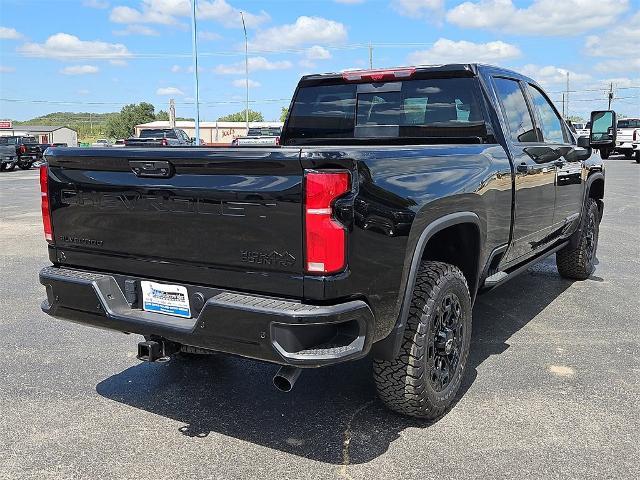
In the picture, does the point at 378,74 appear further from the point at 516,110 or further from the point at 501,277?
the point at 501,277

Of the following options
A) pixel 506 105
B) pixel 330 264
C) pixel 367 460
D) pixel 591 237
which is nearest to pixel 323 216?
pixel 330 264

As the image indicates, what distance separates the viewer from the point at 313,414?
3588 millimetres

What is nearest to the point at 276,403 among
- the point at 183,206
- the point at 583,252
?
the point at 183,206

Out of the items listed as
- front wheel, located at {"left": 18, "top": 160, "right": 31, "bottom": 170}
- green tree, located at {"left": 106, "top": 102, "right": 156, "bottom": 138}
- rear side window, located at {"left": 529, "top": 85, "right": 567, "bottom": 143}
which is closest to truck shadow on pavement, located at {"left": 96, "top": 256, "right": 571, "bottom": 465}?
rear side window, located at {"left": 529, "top": 85, "right": 567, "bottom": 143}

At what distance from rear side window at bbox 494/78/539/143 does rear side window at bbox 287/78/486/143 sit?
1.00 feet

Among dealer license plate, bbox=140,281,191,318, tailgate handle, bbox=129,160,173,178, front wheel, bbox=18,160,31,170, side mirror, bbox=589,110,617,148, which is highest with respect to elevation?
side mirror, bbox=589,110,617,148

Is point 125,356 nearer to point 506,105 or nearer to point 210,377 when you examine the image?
point 210,377

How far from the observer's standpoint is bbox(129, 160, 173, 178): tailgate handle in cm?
296

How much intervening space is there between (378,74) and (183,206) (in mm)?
2393

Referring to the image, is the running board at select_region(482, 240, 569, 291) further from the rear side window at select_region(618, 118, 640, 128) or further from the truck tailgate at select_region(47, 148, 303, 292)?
the rear side window at select_region(618, 118, 640, 128)

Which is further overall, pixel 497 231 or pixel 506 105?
pixel 506 105

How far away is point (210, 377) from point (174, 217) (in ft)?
5.03

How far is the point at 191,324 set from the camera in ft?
9.68

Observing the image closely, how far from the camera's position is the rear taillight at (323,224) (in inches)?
103
